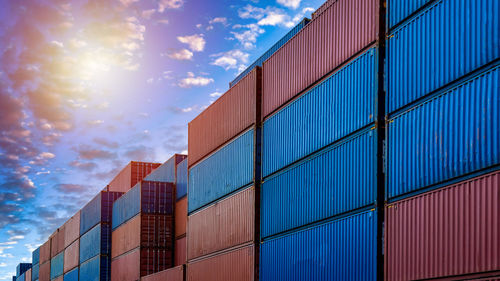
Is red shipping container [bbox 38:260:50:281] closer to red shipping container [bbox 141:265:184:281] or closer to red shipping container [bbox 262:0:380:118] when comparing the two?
red shipping container [bbox 141:265:184:281]

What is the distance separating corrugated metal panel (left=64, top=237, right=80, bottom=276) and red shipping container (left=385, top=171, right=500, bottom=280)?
46.6 metres

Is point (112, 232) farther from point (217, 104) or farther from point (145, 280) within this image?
point (217, 104)

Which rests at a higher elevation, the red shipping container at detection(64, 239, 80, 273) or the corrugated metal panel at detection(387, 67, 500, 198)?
the corrugated metal panel at detection(387, 67, 500, 198)

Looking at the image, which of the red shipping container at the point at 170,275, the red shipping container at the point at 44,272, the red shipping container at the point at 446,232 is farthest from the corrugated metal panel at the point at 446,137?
the red shipping container at the point at 44,272

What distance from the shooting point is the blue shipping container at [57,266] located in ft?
210

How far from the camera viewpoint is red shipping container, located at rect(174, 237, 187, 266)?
3616 cm

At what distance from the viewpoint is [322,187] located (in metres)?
17.6

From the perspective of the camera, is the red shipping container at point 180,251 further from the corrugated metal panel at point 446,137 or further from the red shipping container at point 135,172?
the corrugated metal panel at point 446,137

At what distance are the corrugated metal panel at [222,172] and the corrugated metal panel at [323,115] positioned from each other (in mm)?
1323

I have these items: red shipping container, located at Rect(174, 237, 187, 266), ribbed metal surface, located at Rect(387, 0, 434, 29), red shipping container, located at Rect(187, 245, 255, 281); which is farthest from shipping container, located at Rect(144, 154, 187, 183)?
ribbed metal surface, located at Rect(387, 0, 434, 29)

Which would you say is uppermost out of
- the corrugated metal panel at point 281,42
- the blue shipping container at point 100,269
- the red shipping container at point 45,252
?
the corrugated metal panel at point 281,42

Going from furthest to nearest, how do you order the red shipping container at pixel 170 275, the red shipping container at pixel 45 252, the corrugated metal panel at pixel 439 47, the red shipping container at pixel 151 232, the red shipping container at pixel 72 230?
the red shipping container at pixel 45 252 < the red shipping container at pixel 72 230 < the red shipping container at pixel 151 232 < the red shipping container at pixel 170 275 < the corrugated metal panel at pixel 439 47

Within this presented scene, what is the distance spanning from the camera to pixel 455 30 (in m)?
13.1

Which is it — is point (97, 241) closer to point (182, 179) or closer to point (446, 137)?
point (182, 179)
